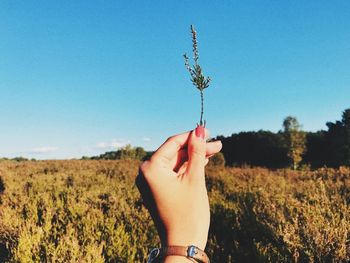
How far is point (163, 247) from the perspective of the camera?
1.50m

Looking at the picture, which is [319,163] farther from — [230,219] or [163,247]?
[163,247]

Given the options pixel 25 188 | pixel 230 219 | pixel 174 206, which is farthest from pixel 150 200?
pixel 25 188

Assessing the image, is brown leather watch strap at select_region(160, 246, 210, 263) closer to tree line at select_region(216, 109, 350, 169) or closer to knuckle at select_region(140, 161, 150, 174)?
knuckle at select_region(140, 161, 150, 174)

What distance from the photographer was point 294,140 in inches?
2253

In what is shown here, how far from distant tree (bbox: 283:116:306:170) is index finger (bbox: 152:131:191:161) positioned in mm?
55439

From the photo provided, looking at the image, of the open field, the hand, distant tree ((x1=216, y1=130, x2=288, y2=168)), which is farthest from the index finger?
distant tree ((x1=216, y1=130, x2=288, y2=168))

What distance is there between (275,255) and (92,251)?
2.57m

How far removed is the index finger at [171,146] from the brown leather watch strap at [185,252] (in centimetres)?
42

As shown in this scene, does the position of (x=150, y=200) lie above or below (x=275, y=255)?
above

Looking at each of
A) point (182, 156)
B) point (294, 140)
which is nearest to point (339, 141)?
point (294, 140)

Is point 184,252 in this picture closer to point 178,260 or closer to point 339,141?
point 178,260

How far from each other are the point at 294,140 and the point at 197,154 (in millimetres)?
58956

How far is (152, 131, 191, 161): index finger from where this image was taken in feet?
5.43

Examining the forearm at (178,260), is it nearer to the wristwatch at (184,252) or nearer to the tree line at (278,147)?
the wristwatch at (184,252)
